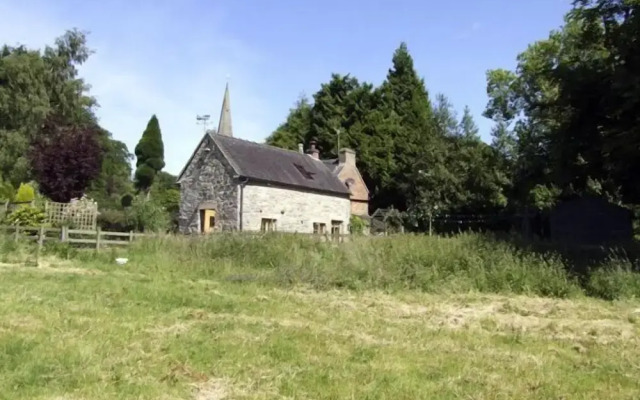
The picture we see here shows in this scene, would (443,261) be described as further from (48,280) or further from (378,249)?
(48,280)

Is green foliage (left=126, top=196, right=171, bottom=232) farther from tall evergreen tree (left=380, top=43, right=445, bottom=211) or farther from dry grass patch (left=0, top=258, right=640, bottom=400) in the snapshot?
dry grass patch (left=0, top=258, right=640, bottom=400)

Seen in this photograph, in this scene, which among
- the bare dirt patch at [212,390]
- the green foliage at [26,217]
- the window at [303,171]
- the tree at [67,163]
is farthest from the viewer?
the tree at [67,163]

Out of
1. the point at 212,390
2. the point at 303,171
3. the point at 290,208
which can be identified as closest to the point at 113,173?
the point at 303,171

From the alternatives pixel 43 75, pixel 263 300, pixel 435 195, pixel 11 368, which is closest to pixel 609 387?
pixel 11 368

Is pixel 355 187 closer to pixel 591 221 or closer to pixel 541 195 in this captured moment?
pixel 541 195

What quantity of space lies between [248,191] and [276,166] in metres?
3.54

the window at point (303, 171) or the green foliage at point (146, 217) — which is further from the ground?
the window at point (303, 171)

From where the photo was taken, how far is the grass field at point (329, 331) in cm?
485

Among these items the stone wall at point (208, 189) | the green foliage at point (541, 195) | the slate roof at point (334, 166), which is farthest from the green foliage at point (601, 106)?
the slate roof at point (334, 166)

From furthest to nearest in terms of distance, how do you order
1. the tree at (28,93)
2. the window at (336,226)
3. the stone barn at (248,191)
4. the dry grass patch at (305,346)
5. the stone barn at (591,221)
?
1. the tree at (28,93)
2. the window at (336,226)
3. the stone barn at (248,191)
4. the stone barn at (591,221)
5. the dry grass patch at (305,346)

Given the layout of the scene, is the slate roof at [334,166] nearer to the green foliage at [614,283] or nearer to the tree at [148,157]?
the tree at [148,157]

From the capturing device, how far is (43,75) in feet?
129

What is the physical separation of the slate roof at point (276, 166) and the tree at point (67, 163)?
1008 cm

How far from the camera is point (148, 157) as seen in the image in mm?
57156
